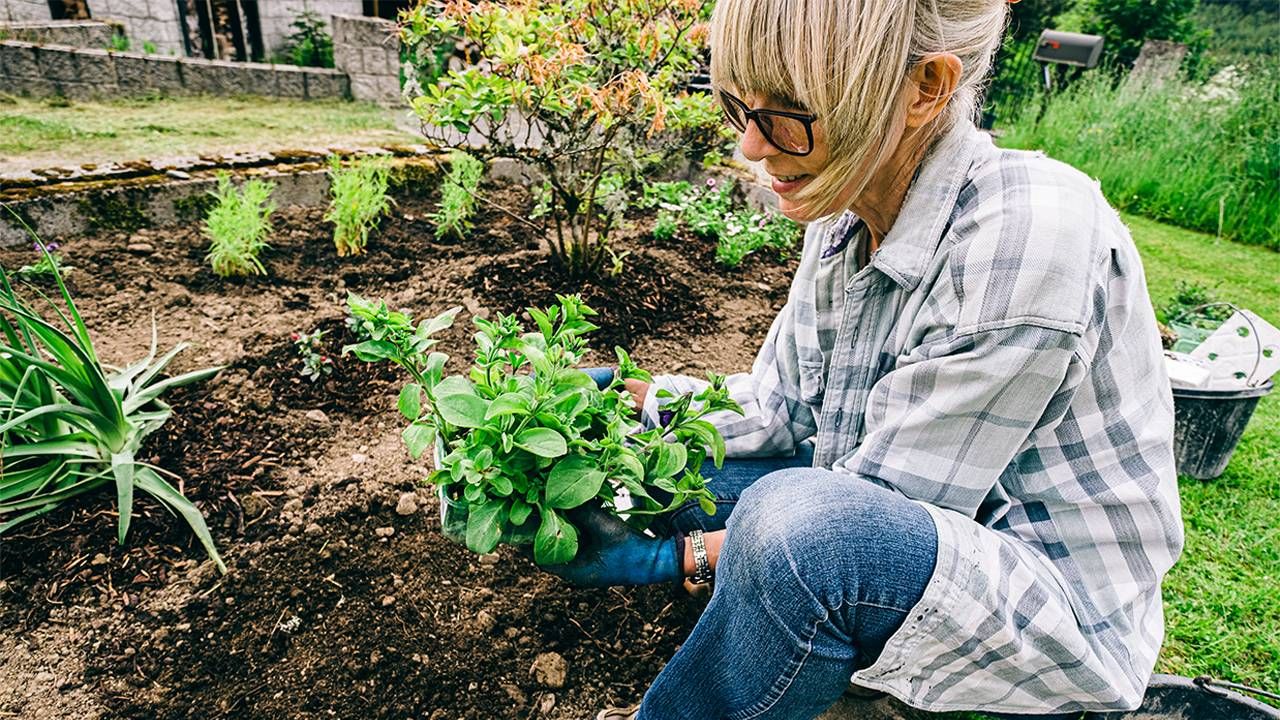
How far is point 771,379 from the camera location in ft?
5.36

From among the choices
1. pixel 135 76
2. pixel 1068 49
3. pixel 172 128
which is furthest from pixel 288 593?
pixel 1068 49

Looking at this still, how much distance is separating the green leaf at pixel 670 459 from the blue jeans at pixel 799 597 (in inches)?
5.3

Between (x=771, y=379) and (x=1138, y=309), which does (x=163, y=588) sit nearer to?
(x=771, y=379)

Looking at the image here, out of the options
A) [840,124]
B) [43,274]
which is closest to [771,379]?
[840,124]

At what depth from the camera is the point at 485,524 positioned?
118 centimetres

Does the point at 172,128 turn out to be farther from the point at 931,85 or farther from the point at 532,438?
the point at 931,85

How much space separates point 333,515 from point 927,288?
58.3 inches

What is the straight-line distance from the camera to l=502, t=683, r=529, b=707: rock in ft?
4.71

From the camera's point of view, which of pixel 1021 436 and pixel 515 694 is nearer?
pixel 1021 436

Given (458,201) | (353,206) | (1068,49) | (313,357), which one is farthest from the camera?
(1068,49)

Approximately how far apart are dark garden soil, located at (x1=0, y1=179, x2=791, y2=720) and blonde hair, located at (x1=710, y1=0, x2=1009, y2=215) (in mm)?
1138

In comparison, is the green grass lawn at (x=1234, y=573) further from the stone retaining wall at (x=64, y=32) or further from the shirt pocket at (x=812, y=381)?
the stone retaining wall at (x=64, y=32)

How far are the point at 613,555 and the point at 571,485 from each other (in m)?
0.20

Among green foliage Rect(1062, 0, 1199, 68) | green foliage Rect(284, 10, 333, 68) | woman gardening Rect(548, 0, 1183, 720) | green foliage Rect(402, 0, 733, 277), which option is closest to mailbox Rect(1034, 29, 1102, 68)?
green foliage Rect(1062, 0, 1199, 68)
